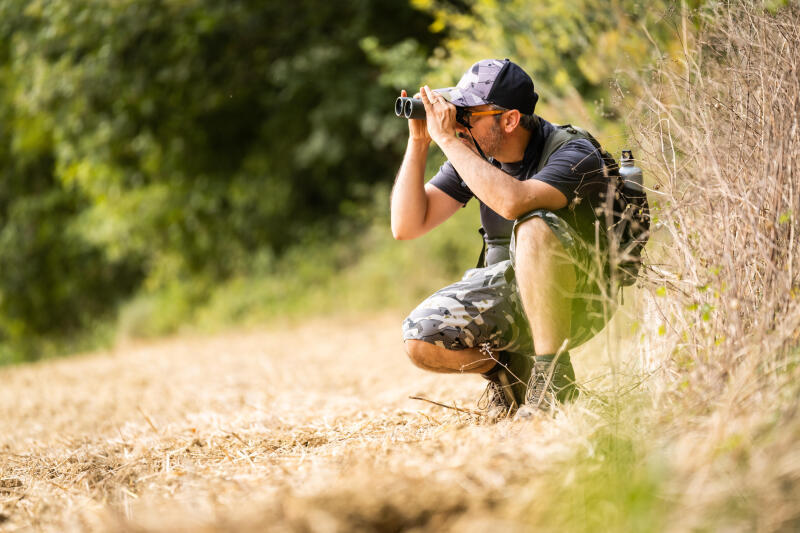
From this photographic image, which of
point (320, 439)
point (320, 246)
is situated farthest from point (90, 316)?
point (320, 439)

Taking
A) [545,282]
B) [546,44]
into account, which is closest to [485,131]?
[545,282]

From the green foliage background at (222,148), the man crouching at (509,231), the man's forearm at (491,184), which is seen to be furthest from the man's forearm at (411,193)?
the green foliage background at (222,148)

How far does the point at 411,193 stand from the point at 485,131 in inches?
15.7

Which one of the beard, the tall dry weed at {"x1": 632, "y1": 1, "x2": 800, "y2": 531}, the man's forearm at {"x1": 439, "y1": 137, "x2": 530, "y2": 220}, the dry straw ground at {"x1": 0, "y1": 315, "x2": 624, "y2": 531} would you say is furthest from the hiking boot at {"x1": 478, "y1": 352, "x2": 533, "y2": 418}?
the beard

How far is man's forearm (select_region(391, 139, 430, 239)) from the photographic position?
9.73 feet

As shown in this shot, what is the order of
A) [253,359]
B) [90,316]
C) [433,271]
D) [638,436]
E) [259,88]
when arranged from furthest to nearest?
[90,316] < [259,88] < [433,271] < [253,359] < [638,436]

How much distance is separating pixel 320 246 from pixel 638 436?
34.6 feet

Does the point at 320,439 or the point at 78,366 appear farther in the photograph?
the point at 78,366

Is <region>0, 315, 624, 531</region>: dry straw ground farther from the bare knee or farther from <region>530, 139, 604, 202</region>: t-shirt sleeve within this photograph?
<region>530, 139, 604, 202</region>: t-shirt sleeve

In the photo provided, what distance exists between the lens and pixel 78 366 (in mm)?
8641

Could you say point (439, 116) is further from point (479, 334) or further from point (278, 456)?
point (278, 456)

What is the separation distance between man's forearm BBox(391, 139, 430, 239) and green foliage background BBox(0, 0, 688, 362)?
572 cm

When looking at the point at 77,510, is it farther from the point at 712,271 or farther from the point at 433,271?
the point at 433,271

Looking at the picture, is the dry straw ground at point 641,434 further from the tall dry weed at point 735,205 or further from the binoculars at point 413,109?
the binoculars at point 413,109
